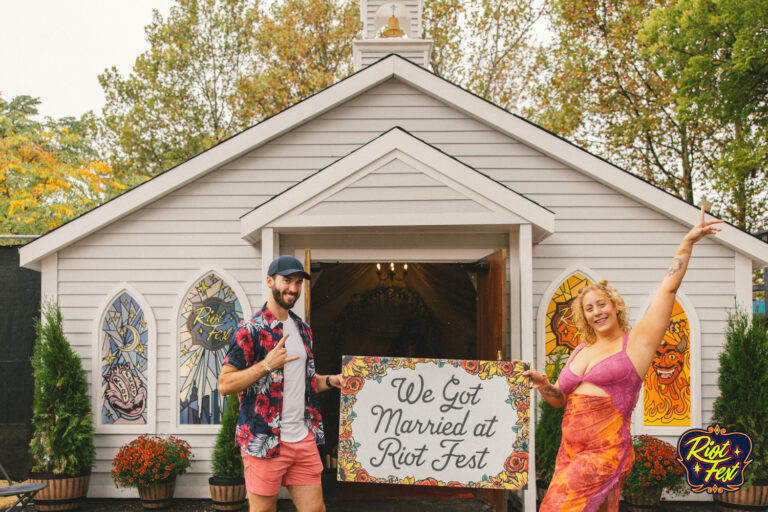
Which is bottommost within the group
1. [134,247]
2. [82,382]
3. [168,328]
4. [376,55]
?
[82,382]

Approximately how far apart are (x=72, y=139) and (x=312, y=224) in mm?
11659


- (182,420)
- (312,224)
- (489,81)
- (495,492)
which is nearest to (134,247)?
(182,420)

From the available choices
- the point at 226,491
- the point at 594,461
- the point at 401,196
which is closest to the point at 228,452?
the point at 226,491

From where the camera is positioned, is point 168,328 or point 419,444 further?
point 168,328

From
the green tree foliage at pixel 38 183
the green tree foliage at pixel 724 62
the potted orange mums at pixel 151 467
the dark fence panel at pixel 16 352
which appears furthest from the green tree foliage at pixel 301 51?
the potted orange mums at pixel 151 467

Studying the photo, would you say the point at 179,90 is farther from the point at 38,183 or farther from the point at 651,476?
the point at 651,476

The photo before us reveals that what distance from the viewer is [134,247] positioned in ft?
22.0

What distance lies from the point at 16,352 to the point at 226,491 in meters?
3.52

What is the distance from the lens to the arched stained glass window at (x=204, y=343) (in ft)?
21.6

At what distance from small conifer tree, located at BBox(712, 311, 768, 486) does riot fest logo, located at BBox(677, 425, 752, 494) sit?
0.50 meters

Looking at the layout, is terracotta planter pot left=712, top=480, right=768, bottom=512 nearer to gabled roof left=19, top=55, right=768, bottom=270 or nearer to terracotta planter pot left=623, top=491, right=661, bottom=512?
terracotta planter pot left=623, top=491, right=661, bottom=512

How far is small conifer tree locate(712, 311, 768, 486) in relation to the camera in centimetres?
581

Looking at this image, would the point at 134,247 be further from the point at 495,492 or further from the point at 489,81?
the point at 489,81

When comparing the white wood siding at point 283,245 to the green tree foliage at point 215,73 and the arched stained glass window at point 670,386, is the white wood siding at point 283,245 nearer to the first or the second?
the arched stained glass window at point 670,386
